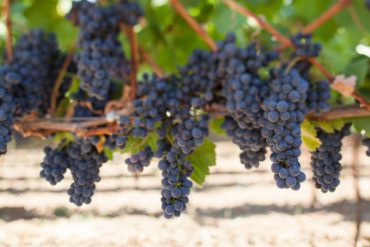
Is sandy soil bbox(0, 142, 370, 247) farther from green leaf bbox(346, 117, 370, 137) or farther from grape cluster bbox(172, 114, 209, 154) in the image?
grape cluster bbox(172, 114, 209, 154)

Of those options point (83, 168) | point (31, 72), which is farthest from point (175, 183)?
point (31, 72)

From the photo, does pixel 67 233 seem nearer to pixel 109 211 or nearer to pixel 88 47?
pixel 109 211

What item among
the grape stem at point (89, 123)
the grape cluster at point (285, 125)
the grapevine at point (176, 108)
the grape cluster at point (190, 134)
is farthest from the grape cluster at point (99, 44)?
the grape cluster at point (285, 125)

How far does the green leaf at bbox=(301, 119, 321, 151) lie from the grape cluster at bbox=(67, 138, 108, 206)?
2.54 feet

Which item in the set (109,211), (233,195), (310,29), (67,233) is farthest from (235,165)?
(310,29)

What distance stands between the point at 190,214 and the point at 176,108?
3.33 meters

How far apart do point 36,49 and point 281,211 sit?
3.44m

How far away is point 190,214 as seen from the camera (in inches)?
187

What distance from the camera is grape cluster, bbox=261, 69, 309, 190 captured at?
1212 mm

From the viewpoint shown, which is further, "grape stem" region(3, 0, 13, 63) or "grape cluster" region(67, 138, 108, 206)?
"grape stem" region(3, 0, 13, 63)

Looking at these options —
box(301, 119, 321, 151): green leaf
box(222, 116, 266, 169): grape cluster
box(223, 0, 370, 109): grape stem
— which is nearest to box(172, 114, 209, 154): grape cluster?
box(222, 116, 266, 169): grape cluster

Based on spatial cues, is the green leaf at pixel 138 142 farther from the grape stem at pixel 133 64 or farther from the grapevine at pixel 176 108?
the grape stem at pixel 133 64

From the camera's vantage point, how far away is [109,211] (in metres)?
5.02

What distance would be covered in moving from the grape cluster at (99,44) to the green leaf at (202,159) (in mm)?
408
